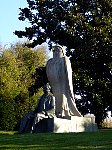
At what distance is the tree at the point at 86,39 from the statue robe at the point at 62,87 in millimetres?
11049

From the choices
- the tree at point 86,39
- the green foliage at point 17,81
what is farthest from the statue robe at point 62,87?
the green foliage at point 17,81

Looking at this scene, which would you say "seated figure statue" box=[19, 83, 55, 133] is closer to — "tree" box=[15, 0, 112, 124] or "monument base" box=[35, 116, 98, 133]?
"monument base" box=[35, 116, 98, 133]

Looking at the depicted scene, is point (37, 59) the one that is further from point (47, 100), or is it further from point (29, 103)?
point (47, 100)

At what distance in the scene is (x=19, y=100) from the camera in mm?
43406

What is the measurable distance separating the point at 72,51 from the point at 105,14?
12.0ft

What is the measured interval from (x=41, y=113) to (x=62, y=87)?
6.13ft

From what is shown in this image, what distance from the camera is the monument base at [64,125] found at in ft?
57.5

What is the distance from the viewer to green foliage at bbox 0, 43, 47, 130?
33688mm

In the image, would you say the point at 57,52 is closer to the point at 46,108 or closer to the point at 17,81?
the point at 46,108

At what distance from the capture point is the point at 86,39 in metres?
31.2

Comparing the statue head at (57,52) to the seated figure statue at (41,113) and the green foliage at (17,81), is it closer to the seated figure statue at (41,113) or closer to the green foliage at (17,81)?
the seated figure statue at (41,113)

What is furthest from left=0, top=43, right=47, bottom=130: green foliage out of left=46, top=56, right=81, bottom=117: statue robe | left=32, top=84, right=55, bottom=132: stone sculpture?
left=32, top=84, right=55, bottom=132: stone sculpture

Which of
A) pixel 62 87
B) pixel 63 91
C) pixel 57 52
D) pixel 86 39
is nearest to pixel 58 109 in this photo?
pixel 63 91

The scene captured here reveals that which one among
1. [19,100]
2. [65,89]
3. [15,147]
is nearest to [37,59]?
[19,100]
